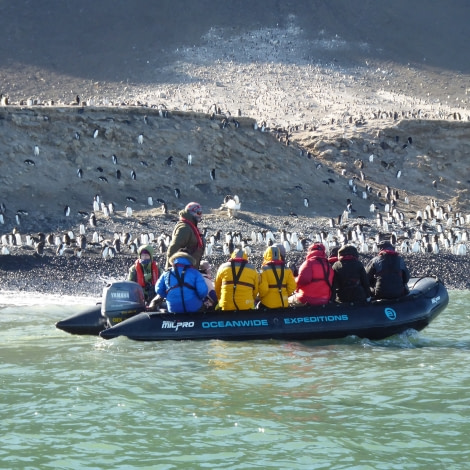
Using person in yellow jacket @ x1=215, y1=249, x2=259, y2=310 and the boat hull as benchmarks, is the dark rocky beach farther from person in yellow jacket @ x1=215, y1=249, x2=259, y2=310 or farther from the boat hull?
person in yellow jacket @ x1=215, y1=249, x2=259, y2=310

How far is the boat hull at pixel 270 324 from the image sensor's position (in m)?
11.3

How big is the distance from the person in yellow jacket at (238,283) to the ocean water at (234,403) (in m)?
0.49

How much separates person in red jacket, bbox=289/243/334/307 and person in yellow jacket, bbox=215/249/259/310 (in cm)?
62

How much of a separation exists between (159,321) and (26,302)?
5672mm

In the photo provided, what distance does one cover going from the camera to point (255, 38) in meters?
65.9

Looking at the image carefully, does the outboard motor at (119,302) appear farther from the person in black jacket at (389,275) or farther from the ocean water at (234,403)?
the person in black jacket at (389,275)

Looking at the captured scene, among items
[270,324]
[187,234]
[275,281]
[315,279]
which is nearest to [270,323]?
[270,324]

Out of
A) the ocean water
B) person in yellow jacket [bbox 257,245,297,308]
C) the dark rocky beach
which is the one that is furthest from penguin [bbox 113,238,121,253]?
person in yellow jacket [bbox 257,245,297,308]

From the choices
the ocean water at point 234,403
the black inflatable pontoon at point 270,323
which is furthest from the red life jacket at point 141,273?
the ocean water at point 234,403

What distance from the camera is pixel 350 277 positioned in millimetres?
11617

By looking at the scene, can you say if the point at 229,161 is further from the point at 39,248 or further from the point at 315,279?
the point at 315,279

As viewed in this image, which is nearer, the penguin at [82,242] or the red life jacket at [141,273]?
the red life jacket at [141,273]

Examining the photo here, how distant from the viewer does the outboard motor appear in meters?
11.5

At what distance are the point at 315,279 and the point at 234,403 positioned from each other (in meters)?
3.05
